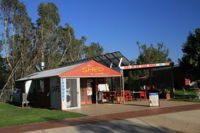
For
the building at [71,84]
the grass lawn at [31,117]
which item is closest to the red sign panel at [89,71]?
the building at [71,84]

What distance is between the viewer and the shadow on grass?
822cm

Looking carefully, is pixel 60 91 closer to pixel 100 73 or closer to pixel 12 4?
pixel 100 73

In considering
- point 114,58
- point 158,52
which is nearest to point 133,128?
point 114,58

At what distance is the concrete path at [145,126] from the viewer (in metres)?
8.26

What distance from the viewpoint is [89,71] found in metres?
17.1

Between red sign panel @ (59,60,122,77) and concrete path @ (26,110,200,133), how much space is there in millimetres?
6687

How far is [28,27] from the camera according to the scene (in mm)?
35656

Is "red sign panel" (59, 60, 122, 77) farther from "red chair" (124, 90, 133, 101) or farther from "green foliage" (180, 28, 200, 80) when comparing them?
"green foliage" (180, 28, 200, 80)

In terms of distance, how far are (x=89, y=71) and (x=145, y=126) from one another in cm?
872

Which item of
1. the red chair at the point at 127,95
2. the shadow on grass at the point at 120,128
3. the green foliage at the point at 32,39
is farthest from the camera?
the green foliage at the point at 32,39

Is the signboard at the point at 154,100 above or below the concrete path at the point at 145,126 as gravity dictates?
above

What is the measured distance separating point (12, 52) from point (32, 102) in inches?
576

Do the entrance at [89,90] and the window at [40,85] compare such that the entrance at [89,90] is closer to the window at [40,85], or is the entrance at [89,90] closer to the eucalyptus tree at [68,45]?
the window at [40,85]

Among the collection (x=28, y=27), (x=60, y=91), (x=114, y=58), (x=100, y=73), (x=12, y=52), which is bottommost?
(x=60, y=91)
